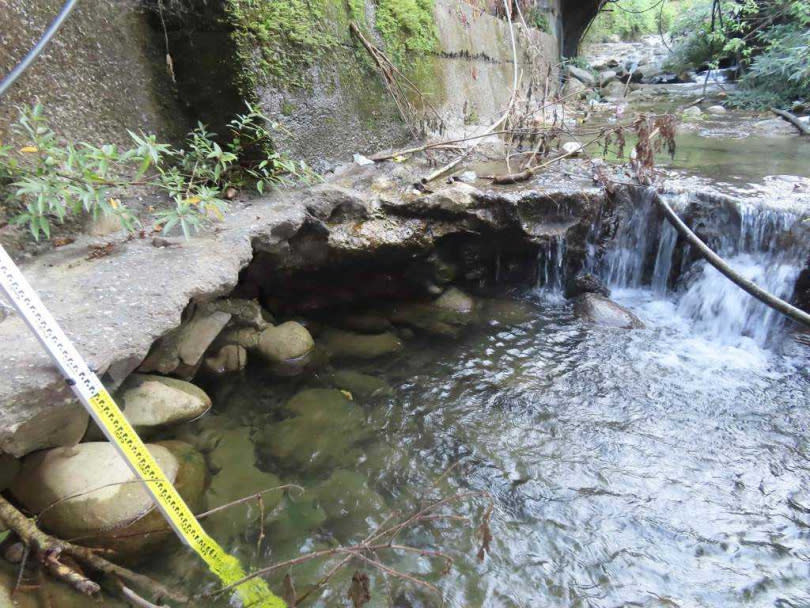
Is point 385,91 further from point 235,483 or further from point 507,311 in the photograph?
point 235,483

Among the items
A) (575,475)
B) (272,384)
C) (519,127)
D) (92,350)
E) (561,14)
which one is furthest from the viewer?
(561,14)

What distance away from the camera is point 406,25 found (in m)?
5.60

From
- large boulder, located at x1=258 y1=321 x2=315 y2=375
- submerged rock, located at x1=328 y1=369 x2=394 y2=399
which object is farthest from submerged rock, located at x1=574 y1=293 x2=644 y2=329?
large boulder, located at x1=258 y1=321 x2=315 y2=375

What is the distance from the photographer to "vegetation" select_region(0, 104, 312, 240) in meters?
2.57

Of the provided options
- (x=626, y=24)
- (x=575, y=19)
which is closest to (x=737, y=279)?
(x=575, y=19)

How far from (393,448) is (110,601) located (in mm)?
1556

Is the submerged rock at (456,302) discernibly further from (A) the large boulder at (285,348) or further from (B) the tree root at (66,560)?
(B) the tree root at (66,560)

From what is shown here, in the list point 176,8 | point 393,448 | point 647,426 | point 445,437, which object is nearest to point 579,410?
point 647,426

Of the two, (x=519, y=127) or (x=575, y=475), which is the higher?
(x=519, y=127)

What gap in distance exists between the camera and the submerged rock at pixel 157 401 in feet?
8.63

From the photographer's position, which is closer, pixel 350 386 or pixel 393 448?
pixel 393 448

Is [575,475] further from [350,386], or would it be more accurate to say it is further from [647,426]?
[350,386]

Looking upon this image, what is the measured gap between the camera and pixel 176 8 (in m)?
3.53

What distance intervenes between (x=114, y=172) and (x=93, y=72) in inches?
26.1
